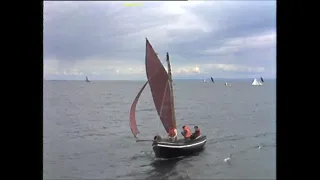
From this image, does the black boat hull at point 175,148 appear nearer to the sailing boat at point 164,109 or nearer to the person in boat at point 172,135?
the sailing boat at point 164,109

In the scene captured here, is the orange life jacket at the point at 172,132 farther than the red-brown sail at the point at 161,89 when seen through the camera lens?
No

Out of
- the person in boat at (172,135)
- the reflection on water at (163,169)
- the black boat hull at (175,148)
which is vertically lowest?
the reflection on water at (163,169)

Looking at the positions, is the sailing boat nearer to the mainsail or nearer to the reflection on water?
the mainsail

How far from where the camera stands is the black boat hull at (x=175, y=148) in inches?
239

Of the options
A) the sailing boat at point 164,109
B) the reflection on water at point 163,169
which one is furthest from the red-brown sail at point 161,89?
the reflection on water at point 163,169

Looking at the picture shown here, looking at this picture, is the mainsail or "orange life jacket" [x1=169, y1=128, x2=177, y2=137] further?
the mainsail

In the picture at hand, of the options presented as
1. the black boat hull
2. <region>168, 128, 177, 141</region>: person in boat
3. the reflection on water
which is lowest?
the reflection on water

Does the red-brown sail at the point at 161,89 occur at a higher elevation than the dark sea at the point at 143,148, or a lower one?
higher

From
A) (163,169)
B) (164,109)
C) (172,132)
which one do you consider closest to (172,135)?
(172,132)

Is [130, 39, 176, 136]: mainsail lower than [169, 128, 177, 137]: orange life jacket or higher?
higher

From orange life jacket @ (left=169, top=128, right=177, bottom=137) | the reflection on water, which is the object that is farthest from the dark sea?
orange life jacket @ (left=169, top=128, right=177, bottom=137)

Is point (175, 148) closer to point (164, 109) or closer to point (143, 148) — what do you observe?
point (164, 109)

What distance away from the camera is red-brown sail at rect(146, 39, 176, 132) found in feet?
20.8

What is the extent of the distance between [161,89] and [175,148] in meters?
1.11
